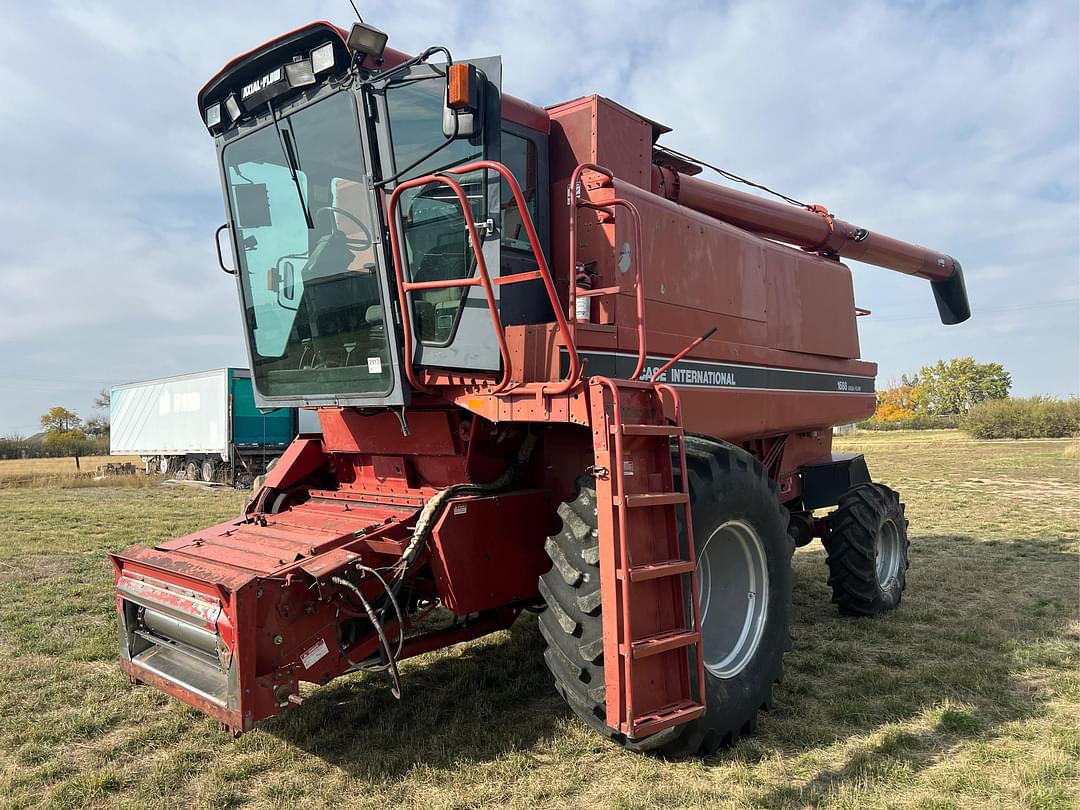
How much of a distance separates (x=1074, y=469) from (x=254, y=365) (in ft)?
78.8

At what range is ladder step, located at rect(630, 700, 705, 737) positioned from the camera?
10.5 ft

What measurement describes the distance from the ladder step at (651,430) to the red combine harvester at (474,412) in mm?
13

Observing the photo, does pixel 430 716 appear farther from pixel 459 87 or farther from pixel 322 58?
pixel 322 58

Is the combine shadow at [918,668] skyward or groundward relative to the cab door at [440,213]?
groundward

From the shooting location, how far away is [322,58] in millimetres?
4012

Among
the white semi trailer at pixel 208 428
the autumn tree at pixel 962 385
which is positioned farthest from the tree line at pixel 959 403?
the white semi trailer at pixel 208 428

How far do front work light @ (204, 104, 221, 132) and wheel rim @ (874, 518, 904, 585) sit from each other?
5838mm

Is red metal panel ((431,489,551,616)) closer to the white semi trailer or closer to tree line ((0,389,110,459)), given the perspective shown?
the white semi trailer

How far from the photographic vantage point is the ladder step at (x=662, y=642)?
3.24 m

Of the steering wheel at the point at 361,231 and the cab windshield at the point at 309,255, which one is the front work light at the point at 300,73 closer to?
the cab windshield at the point at 309,255

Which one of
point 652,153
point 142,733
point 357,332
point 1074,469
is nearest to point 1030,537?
point 652,153

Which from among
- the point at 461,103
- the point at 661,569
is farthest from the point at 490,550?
the point at 461,103

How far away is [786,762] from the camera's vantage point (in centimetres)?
362

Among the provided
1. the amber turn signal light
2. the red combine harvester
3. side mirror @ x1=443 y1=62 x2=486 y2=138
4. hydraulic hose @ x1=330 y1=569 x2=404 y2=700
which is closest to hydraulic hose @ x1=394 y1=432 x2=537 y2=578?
the red combine harvester
